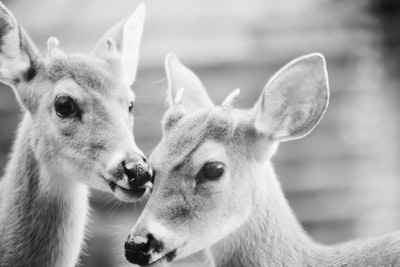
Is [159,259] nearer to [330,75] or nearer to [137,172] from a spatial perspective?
[137,172]

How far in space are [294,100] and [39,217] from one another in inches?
32.0

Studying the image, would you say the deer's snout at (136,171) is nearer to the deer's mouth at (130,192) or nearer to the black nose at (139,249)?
the deer's mouth at (130,192)

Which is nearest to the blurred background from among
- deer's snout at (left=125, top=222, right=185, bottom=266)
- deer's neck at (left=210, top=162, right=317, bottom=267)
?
deer's neck at (left=210, top=162, right=317, bottom=267)

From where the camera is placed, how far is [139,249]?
5.90 feet

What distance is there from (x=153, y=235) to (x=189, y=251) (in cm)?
16

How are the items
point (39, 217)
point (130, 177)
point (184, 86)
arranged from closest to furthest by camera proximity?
point (130, 177) → point (39, 217) → point (184, 86)

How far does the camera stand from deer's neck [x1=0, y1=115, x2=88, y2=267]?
83.1 inches

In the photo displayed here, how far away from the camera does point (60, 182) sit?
2.15m

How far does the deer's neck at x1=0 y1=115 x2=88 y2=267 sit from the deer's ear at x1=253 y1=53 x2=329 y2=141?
23.8 inches

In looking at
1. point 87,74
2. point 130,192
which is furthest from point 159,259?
point 87,74

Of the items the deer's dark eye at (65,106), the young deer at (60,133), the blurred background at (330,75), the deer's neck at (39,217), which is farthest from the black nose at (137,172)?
the blurred background at (330,75)

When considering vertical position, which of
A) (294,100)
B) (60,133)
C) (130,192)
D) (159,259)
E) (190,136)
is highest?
(294,100)

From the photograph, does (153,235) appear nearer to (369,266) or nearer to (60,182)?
(60,182)

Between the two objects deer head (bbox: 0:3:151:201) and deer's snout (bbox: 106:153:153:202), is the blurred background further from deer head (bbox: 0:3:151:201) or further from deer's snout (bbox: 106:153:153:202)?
deer's snout (bbox: 106:153:153:202)
